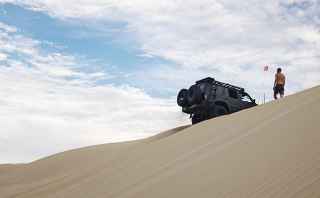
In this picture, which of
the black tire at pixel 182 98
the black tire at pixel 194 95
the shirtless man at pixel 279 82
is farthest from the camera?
the black tire at pixel 182 98

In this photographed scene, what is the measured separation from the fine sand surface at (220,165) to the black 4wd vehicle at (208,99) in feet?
9.23

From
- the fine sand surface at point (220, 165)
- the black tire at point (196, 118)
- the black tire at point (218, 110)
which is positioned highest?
the black tire at point (218, 110)

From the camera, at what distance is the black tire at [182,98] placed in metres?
14.2

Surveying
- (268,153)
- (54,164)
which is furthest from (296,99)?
(54,164)

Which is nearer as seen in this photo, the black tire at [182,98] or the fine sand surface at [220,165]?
the fine sand surface at [220,165]

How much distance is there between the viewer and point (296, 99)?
952 centimetres

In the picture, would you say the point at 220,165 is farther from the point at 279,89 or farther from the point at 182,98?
the point at 279,89

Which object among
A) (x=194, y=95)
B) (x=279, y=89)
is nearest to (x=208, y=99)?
(x=194, y=95)

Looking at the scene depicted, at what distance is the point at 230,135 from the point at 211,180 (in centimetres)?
288

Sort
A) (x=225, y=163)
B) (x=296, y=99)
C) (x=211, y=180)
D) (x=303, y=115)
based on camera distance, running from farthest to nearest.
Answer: (x=296, y=99), (x=303, y=115), (x=225, y=163), (x=211, y=180)

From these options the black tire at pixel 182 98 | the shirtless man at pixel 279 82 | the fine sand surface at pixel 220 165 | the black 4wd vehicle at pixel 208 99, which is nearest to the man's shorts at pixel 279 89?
the shirtless man at pixel 279 82

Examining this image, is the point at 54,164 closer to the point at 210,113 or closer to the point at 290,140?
the point at 210,113

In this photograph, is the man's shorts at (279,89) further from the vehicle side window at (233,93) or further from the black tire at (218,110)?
the black tire at (218,110)

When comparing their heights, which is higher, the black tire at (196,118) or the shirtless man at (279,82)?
the shirtless man at (279,82)
